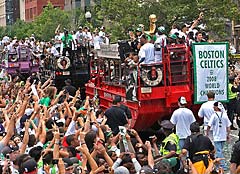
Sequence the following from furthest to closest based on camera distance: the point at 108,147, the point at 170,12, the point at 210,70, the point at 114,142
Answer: the point at 170,12 < the point at 210,70 < the point at 114,142 < the point at 108,147

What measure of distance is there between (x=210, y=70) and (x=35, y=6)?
92551 mm

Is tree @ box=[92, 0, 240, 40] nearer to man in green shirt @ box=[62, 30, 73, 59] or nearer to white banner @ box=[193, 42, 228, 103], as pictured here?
man in green shirt @ box=[62, 30, 73, 59]

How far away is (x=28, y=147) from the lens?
29.6 feet

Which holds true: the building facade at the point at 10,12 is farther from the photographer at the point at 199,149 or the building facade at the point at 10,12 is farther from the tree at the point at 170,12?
the photographer at the point at 199,149

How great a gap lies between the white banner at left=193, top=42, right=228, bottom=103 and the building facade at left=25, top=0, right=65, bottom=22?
82902 mm

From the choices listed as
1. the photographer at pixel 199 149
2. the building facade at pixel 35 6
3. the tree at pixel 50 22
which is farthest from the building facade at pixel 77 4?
the photographer at pixel 199 149

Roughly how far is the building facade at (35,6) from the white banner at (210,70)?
82902 millimetres

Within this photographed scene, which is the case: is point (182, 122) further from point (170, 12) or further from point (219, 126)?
point (170, 12)

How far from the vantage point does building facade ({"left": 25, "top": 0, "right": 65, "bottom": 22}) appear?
100994 mm


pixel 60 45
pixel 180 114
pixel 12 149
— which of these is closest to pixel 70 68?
pixel 60 45

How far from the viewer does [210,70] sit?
1479 cm

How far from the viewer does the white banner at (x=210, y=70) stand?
14609 millimetres

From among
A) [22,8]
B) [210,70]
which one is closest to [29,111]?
[210,70]

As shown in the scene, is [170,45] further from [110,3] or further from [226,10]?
[110,3]
